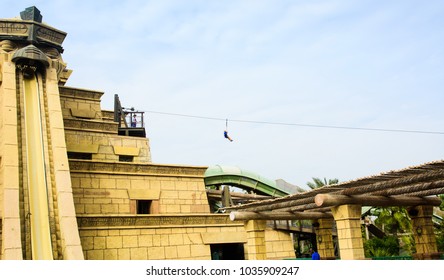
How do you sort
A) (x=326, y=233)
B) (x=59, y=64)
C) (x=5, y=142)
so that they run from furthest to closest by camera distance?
(x=59, y=64), (x=326, y=233), (x=5, y=142)

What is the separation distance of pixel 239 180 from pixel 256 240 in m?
12.7

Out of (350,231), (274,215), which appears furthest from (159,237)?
(350,231)

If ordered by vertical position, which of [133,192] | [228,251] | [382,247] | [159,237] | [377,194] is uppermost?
[133,192]

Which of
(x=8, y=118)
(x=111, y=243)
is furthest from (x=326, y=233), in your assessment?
(x=8, y=118)

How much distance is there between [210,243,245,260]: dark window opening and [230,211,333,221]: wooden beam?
5.70m

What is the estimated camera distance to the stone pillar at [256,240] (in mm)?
16422

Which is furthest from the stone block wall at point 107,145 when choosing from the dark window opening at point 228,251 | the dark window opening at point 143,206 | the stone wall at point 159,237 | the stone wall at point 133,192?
the dark window opening at point 228,251

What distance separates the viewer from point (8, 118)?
1659 cm

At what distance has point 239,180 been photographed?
2911 centimetres

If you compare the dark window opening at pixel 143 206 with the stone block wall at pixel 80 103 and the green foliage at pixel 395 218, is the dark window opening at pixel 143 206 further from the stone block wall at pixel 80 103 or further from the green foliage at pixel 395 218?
the green foliage at pixel 395 218

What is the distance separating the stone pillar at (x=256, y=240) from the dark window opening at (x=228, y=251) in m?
5.41

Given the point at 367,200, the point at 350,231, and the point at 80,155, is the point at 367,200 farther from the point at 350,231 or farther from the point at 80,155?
the point at 80,155

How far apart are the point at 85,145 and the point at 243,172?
11.1 metres
